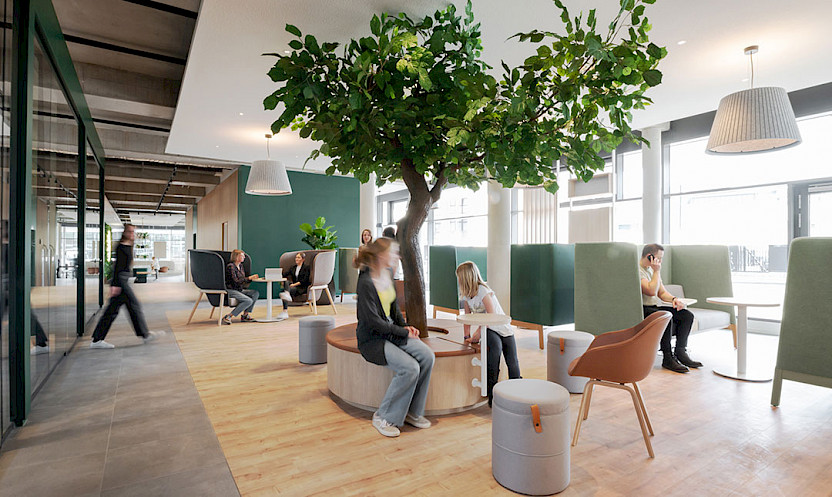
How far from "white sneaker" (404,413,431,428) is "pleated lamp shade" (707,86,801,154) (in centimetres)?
338

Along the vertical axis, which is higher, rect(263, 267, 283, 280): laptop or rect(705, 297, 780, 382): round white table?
rect(263, 267, 283, 280): laptop

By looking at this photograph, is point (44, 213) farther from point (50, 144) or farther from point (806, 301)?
point (806, 301)

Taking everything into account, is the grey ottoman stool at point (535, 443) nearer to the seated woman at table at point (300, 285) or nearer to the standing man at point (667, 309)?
the standing man at point (667, 309)

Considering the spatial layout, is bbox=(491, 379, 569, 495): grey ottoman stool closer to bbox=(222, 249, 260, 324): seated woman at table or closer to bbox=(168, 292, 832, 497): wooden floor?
bbox=(168, 292, 832, 497): wooden floor

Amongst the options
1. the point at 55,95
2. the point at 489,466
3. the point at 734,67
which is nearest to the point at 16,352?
the point at 55,95

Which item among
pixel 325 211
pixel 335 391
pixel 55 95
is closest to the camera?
pixel 335 391

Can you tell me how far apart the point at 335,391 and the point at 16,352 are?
193 cm

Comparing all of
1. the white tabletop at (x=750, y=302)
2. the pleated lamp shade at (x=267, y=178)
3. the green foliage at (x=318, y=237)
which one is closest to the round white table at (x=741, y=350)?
the white tabletop at (x=750, y=302)

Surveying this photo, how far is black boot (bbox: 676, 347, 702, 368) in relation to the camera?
4.26m

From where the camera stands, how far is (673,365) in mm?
4164

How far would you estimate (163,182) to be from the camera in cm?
1485

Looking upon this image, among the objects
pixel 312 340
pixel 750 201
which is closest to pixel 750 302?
pixel 750 201

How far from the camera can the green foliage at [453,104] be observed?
2.34m

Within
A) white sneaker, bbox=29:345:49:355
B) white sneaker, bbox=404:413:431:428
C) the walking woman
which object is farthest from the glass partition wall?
white sneaker, bbox=404:413:431:428
